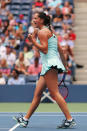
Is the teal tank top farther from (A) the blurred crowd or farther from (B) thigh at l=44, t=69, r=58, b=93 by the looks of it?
(A) the blurred crowd

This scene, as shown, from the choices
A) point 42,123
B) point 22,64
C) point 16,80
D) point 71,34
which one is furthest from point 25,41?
point 42,123

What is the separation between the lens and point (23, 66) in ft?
46.3

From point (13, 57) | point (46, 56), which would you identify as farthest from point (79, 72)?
point (46, 56)

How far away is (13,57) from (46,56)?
7.70m

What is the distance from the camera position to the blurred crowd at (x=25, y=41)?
550 inches

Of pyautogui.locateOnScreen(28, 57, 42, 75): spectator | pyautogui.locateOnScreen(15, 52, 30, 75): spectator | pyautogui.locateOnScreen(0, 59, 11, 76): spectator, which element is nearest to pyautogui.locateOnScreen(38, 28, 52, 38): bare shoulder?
pyautogui.locateOnScreen(15, 52, 30, 75): spectator

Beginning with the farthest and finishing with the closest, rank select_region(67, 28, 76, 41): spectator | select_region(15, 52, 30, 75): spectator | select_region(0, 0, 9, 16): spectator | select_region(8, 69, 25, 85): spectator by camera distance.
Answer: select_region(0, 0, 9, 16): spectator
select_region(67, 28, 76, 41): spectator
select_region(15, 52, 30, 75): spectator
select_region(8, 69, 25, 85): spectator

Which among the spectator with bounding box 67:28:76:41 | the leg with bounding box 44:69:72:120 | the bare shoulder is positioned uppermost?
the bare shoulder

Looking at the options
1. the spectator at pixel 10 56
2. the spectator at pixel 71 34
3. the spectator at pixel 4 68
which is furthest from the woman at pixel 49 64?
the spectator at pixel 71 34

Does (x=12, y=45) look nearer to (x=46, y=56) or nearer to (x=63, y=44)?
(x=63, y=44)

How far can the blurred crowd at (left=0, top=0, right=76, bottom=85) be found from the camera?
45.8 ft

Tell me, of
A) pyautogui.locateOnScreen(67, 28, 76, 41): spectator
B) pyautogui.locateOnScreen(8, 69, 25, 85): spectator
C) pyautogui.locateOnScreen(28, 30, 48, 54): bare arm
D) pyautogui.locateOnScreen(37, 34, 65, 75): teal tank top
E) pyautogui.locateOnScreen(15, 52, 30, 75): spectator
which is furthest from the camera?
pyautogui.locateOnScreen(67, 28, 76, 41): spectator

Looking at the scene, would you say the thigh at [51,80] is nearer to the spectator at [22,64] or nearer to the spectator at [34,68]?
the spectator at [22,64]

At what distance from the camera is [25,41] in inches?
635
